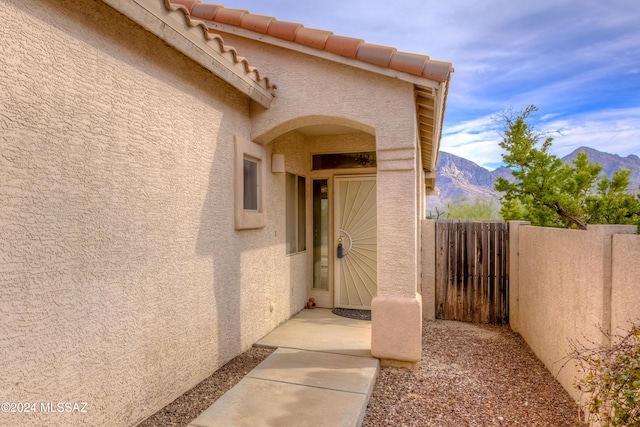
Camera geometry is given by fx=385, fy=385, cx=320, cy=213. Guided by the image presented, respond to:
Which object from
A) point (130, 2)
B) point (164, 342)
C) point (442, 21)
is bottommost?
point (164, 342)

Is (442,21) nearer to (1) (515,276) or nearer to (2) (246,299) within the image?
(1) (515,276)

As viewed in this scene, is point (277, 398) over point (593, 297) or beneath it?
beneath

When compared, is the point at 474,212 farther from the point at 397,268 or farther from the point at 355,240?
the point at 397,268

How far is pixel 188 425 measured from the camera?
13.5ft

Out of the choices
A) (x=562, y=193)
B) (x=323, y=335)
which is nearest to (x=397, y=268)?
(x=323, y=335)

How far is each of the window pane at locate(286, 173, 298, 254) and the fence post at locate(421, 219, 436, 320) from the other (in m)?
3.25

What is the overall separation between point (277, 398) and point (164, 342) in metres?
1.52

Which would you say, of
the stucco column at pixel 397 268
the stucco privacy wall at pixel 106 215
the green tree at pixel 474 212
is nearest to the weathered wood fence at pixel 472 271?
the stucco column at pixel 397 268

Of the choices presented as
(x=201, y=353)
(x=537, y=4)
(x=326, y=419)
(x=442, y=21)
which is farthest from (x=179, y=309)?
(x=537, y=4)

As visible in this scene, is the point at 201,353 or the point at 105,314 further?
the point at 201,353

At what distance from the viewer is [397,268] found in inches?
240

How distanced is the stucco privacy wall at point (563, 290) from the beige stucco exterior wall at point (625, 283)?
0.06 ft

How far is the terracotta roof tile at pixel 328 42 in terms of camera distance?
5699 mm

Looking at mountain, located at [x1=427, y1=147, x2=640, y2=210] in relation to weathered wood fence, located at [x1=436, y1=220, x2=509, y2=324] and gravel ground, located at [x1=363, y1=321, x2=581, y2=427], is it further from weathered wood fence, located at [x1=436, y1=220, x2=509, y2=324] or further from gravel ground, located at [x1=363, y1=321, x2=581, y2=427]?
gravel ground, located at [x1=363, y1=321, x2=581, y2=427]
